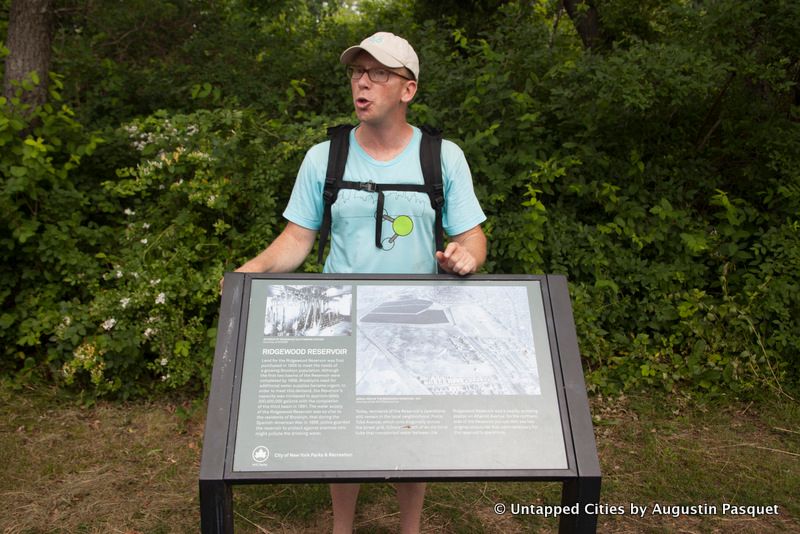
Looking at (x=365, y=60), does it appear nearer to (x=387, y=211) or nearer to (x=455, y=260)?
(x=387, y=211)

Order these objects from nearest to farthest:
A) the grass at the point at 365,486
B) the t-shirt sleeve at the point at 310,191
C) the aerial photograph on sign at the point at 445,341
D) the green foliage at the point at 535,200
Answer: the aerial photograph on sign at the point at 445,341, the t-shirt sleeve at the point at 310,191, the grass at the point at 365,486, the green foliage at the point at 535,200

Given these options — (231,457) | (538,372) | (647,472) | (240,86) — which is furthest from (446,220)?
(240,86)

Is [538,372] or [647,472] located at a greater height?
[538,372]

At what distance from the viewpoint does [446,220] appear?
9.23ft

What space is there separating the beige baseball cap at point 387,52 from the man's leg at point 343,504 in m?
1.61

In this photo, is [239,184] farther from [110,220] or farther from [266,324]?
[266,324]

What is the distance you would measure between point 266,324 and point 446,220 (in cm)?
80

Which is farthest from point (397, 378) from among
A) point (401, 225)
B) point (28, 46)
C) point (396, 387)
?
point (28, 46)

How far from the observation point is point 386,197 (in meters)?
2.68

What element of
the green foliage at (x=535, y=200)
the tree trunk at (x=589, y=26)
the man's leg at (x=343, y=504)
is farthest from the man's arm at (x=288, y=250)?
the tree trunk at (x=589, y=26)

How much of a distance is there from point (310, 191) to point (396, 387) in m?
0.83

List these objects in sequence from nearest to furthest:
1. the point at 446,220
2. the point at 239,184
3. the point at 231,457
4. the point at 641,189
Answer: the point at 231,457 < the point at 446,220 < the point at 239,184 < the point at 641,189

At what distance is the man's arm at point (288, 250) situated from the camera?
274 centimetres

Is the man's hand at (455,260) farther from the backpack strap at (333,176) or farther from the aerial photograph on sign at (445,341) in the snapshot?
the backpack strap at (333,176)
